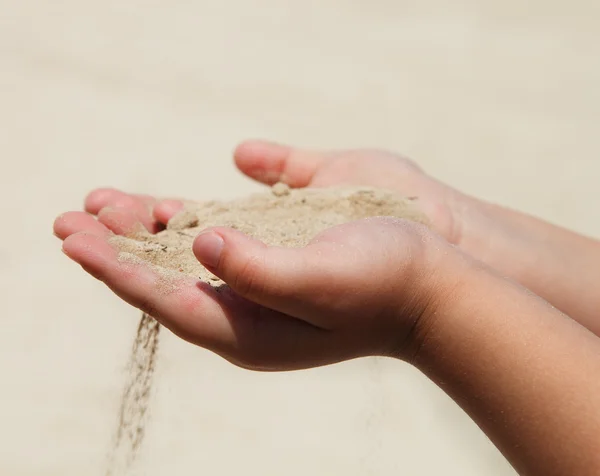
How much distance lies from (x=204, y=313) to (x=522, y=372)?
55 centimetres

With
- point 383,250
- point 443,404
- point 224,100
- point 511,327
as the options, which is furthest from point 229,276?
point 224,100

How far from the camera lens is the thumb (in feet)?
3.46

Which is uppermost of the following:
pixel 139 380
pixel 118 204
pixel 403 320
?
pixel 403 320

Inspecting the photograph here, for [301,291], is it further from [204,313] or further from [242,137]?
[242,137]

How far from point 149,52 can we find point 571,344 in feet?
10.3

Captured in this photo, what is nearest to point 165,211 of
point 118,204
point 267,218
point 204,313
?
point 118,204

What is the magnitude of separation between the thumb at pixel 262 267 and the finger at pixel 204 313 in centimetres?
10

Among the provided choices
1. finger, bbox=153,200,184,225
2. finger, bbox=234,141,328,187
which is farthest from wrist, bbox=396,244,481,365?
finger, bbox=234,141,328,187

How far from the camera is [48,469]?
79.0 inches

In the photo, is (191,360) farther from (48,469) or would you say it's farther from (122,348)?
(48,469)

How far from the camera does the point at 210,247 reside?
3.48 feet

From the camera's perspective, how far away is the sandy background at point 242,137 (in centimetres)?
215

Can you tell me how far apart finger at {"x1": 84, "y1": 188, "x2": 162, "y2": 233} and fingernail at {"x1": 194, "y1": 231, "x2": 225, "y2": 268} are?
63 cm

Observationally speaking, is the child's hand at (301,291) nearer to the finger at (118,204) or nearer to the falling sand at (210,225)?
the falling sand at (210,225)
